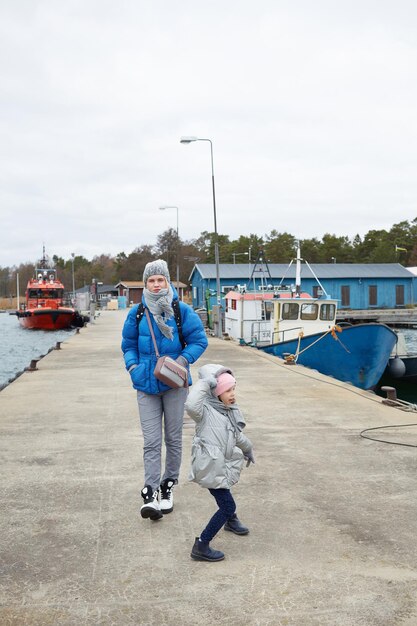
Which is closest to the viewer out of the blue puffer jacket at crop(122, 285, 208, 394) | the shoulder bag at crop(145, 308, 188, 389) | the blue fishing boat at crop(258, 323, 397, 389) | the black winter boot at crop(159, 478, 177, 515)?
the shoulder bag at crop(145, 308, 188, 389)

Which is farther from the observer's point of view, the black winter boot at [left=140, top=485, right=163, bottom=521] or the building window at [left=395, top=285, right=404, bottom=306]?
the building window at [left=395, top=285, right=404, bottom=306]

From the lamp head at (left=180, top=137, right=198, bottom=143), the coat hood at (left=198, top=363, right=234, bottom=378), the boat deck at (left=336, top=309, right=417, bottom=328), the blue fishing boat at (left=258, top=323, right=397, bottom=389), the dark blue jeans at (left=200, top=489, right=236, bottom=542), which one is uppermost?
the lamp head at (left=180, top=137, right=198, bottom=143)

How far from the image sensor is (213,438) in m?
3.91

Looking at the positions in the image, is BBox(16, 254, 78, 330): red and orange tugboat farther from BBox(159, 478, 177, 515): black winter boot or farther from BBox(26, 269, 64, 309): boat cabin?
BBox(159, 478, 177, 515): black winter boot

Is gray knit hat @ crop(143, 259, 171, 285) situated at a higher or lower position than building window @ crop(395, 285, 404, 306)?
higher

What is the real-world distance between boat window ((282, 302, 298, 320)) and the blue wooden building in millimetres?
36419

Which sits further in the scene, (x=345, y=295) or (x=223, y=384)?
(x=345, y=295)

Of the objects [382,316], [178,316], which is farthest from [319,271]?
[178,316]

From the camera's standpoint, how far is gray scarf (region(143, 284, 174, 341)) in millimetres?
4602

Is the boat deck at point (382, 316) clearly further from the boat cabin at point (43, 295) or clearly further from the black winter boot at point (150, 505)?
the black winter boot at point (150, 505)

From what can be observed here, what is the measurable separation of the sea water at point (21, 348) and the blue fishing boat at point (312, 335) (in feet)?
25.6

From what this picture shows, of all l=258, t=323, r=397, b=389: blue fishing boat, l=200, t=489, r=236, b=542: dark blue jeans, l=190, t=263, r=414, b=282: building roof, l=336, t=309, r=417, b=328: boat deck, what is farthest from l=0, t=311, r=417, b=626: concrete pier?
l=190, t=263, r=414, b=282: building roof

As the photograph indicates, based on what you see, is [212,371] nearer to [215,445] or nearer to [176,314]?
[215,445]

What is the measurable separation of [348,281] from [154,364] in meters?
56.3
